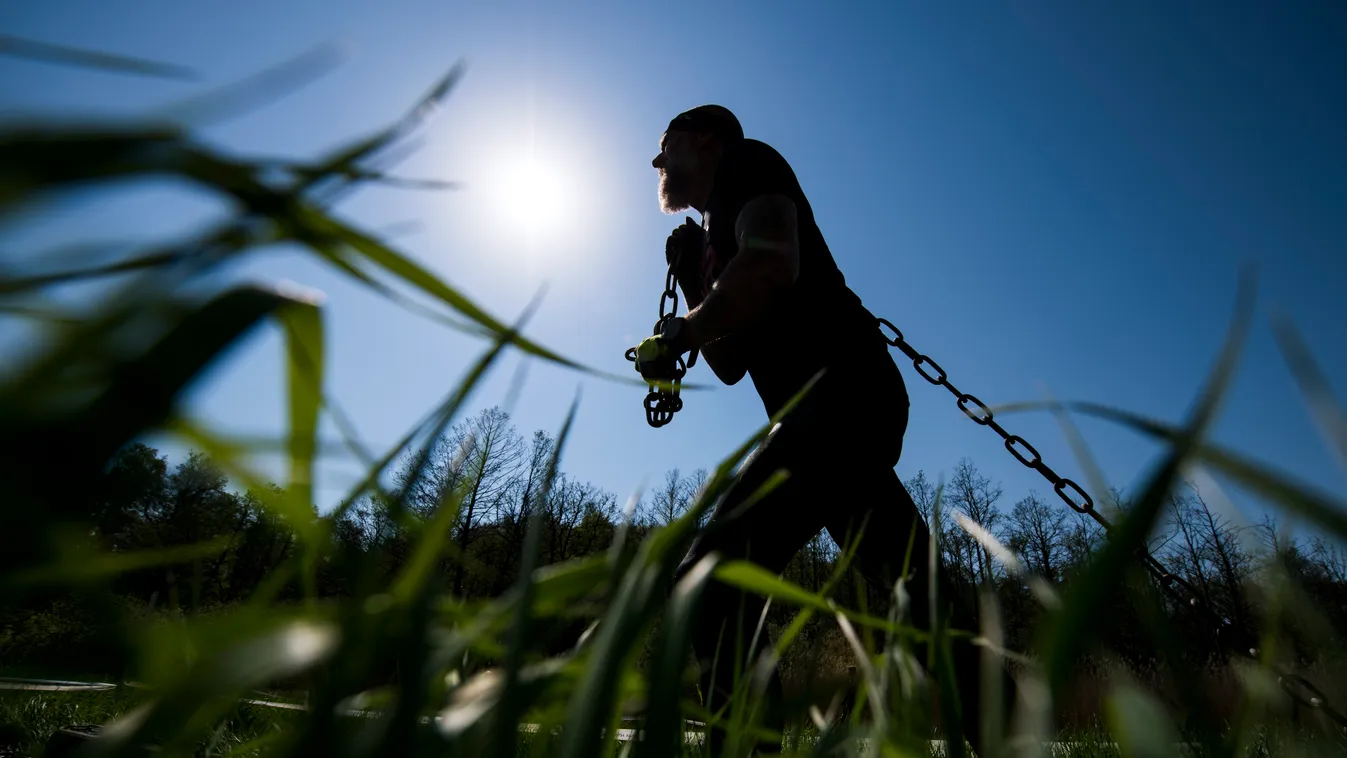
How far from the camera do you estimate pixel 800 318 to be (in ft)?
7.66

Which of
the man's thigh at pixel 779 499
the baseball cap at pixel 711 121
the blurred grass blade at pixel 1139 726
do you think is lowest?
the blurred grass blade at pixel 1139 726

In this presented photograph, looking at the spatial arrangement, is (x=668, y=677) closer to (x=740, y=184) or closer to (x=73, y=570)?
(x=73, y=570)

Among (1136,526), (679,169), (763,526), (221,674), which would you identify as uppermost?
(679,169)

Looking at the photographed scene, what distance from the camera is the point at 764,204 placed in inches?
89.8

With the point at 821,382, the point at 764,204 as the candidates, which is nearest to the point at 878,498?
the point at 821,382

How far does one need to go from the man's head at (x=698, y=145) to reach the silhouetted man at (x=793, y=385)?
35cm

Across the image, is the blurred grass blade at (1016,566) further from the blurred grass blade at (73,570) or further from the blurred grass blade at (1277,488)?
the blurred grass blade at (73,570)

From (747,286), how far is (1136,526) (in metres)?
1.88

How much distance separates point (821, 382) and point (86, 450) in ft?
6.97

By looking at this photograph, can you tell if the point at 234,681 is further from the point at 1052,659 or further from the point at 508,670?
the point at 1052,659

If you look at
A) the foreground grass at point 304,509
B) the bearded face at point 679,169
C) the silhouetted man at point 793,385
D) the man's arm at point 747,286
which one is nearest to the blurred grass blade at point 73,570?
the foreground grass at point 304,509

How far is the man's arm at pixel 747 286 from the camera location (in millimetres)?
2076

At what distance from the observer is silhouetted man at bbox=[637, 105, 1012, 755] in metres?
A: 1.85

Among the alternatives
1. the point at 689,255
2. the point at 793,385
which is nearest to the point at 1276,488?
the point at 793,385
